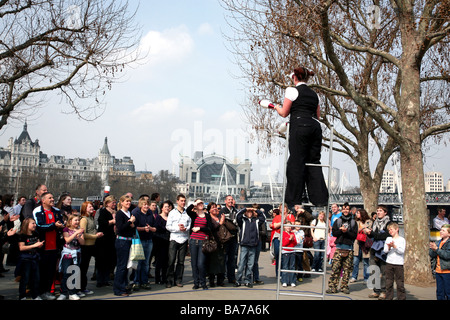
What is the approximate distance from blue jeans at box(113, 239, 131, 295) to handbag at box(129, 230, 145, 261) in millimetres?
88

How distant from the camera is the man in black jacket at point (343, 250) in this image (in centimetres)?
1080

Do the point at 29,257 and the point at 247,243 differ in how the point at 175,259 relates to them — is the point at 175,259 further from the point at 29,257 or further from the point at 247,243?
the point at 29,257

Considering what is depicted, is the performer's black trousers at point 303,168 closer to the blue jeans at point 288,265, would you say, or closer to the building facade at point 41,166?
the blue jeans at point 288,265

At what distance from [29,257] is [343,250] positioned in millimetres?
7089

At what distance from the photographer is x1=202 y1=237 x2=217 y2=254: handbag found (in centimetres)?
1070

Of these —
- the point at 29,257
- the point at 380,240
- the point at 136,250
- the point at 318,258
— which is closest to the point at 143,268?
the point at 136,250

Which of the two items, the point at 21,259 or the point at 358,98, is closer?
the point at 21,259

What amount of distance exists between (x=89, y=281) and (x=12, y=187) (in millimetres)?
123727

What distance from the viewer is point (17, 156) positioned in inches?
6265

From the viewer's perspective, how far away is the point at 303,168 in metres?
5.70

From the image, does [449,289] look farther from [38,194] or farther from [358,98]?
[38,194]

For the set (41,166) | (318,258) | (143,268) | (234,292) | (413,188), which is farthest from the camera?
(41,166)
